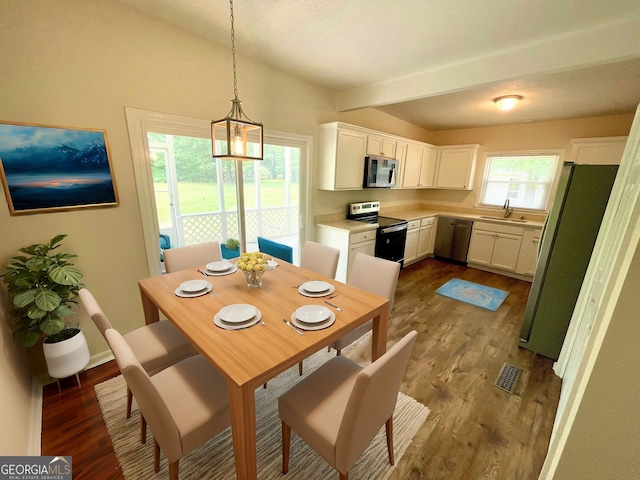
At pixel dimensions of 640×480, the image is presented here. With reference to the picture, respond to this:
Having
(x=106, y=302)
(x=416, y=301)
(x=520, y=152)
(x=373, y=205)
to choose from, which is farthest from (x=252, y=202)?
(x=520, y=152)

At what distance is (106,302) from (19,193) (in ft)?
3.20

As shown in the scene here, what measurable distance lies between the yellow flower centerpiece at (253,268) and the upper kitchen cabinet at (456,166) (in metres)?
4.66

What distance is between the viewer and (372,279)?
2.03 metres

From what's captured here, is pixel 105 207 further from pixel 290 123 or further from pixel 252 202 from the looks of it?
pixel 290 123

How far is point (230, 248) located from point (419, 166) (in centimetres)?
377

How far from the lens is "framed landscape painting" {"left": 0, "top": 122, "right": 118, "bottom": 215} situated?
1.59m

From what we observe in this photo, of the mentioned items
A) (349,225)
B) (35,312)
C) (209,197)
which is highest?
(209,197)

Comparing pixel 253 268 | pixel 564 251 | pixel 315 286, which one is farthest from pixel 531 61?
pixel 253 268

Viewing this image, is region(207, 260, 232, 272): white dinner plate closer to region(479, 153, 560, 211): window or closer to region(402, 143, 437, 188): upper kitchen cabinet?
region(402, 143, 437, 188): upper kitchen cabinet

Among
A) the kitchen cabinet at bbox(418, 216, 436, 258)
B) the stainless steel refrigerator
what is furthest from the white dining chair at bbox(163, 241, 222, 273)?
the kitchen cabinet at bbox(418, 216, 436, 258)

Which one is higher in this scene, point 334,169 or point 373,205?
point 334,169

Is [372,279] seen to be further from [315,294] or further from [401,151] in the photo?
[401,151]

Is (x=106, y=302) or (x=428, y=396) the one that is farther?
(x=106, y=302)

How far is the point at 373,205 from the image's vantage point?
4.20 metres
